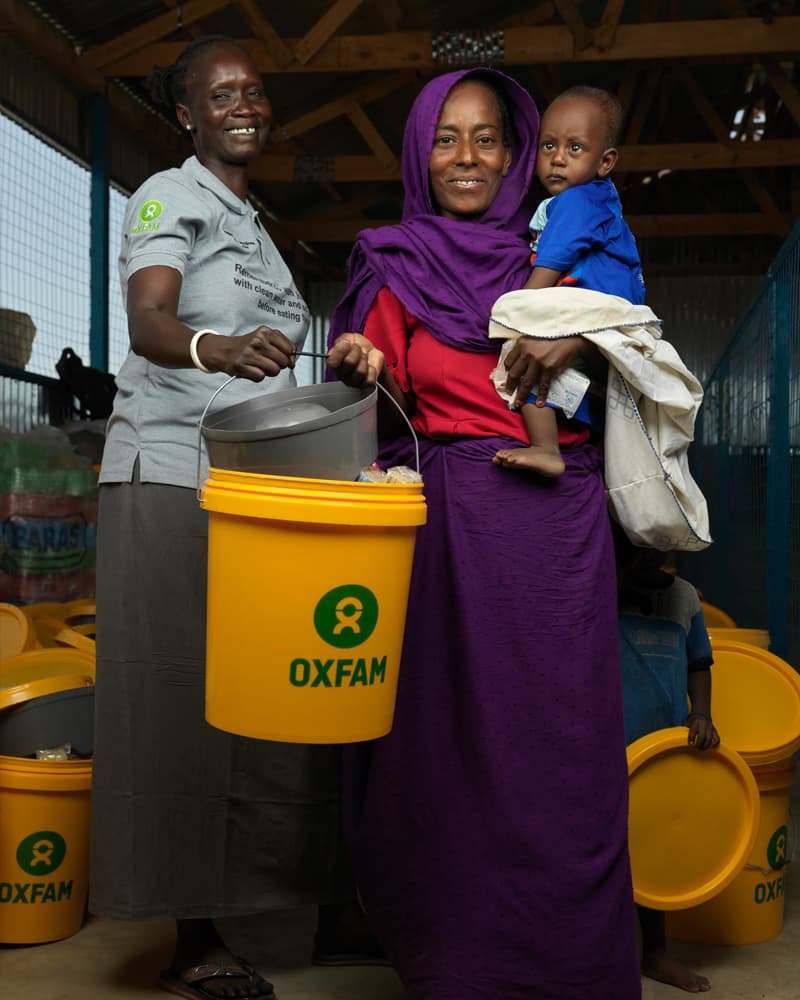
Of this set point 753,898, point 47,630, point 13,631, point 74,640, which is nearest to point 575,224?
point 753,898

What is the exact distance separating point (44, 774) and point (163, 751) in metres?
0.43

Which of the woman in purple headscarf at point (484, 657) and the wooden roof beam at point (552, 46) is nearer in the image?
the woman in purple headscarf at point (484, 657)

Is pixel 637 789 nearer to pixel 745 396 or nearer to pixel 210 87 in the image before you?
pixel 210 87

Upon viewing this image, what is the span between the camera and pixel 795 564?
435cm

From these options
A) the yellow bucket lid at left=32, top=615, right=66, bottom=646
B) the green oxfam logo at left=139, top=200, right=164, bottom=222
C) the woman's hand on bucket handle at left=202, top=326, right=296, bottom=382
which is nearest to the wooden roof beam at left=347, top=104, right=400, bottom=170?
the yellow bucket lid at left=32, top=615, right=66, bottom=646

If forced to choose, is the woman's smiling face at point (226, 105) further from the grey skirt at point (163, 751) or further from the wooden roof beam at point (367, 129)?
the wooden roof beam at point (367, 129)

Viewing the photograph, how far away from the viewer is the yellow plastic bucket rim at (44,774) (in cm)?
250

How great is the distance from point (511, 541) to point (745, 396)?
432 cm

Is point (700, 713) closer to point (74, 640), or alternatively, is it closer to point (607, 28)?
point (74, 640)

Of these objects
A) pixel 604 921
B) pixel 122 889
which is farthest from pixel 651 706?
pixel 122 889

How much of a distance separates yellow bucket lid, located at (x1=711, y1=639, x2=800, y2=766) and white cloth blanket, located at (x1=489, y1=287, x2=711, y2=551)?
33.5 inches

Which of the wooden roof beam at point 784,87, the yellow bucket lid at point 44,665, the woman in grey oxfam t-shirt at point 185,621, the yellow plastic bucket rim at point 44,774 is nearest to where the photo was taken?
the woman in grey oxfam t-shirt at point 185,621

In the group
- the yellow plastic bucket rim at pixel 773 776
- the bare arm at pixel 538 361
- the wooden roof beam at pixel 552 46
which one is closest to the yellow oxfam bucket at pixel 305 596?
the bare arm at pixel 538 361

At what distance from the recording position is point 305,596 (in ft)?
5.49
